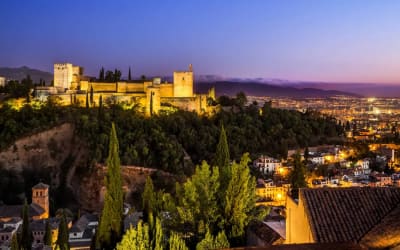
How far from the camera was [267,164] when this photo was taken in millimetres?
51844

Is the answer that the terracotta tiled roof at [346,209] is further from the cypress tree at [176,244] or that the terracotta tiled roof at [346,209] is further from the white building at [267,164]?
the white building at [267,164]

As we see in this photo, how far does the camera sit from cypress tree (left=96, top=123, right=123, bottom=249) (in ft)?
46.6

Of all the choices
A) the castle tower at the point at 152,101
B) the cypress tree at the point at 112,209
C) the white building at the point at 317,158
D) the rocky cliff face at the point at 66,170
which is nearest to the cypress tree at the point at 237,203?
the cypress tree at the point at 112,209

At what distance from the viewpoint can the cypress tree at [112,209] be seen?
46.6ft

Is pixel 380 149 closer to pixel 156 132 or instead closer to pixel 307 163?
pixel 307 163

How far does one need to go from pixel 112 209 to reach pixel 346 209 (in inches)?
308

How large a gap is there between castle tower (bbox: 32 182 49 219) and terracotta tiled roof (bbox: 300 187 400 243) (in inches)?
1311

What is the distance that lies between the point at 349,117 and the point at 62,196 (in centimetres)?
7350

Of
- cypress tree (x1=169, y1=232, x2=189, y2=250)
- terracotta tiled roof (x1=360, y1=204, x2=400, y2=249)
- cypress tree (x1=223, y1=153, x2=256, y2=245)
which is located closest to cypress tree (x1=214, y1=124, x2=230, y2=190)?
cypress tree (x1=223, y1=153, x2=256, y2=245)

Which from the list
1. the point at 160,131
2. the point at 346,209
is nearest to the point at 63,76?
the point at 160,131

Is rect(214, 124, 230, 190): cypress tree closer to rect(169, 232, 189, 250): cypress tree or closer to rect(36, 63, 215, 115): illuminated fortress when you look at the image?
rect(169, 232, 189, 250): cypress tree

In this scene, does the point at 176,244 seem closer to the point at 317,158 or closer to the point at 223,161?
the point at 223,161

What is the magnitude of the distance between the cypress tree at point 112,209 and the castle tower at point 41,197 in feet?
85.3

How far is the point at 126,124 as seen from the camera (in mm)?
48375
